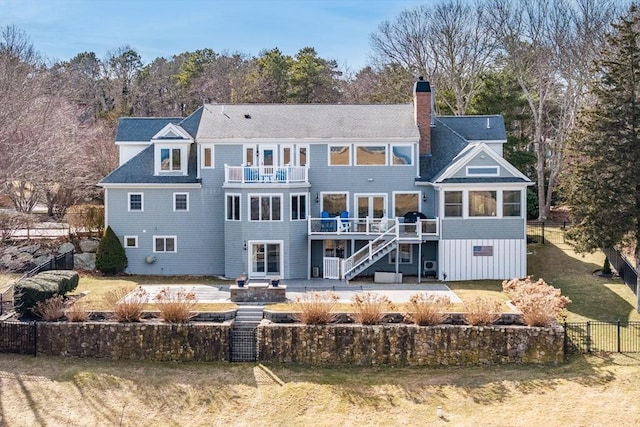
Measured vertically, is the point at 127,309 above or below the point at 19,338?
above

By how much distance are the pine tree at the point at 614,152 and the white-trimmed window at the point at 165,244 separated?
18589 mm

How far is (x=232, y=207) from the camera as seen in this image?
1129 inches

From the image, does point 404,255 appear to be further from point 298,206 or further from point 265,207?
point 265,207

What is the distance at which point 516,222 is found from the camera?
27875 mm

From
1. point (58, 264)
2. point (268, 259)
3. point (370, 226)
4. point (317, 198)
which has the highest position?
point (317, 198)

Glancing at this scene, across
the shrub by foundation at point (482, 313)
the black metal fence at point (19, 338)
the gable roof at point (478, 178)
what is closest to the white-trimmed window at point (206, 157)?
the gable roof at point (478, 178)

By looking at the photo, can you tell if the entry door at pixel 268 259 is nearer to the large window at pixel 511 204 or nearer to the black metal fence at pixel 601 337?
the large window at pixel 511 204

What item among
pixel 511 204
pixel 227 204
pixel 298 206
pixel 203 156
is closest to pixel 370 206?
pixel 298 206

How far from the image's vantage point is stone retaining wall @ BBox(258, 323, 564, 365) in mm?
19016

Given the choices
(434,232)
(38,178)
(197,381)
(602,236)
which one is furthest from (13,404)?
(602,236)

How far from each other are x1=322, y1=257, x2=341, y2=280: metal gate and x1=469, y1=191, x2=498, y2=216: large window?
21.7 feet

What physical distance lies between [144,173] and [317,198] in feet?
28.3

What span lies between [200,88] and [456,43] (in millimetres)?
24852

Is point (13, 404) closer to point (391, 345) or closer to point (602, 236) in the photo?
point (391, 345)
